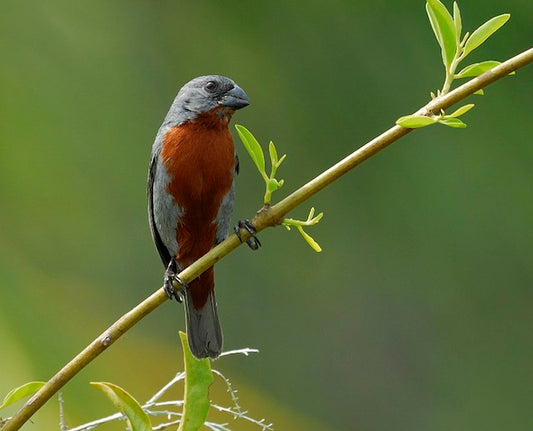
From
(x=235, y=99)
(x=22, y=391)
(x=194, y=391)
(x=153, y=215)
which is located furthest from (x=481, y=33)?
(x=153, y=215)

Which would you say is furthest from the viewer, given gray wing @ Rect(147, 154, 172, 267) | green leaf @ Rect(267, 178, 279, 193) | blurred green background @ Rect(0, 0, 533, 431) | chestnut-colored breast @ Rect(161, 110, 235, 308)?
blurred green background @ Rect(0, 0, 533, 431)

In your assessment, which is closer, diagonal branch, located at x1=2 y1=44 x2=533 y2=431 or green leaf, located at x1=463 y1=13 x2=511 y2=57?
diagonal branch, located at x1=2 y1=44 x2=533 y2=431

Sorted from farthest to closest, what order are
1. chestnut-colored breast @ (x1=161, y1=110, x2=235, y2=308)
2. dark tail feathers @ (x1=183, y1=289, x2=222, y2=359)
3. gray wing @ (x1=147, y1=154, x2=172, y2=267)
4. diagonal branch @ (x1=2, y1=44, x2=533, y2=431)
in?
gray wing @ (x1=147, y1=154, x2=172, y2=267) → dark tail feathers @ (x1=183, y1=289, x2=222, y2=359) → chestnut-colored breast @ (x1=161, y1=110, x2=235, y2=308) → diagonal branch @ (x1=2, y1=44, x2=533, y2=431)

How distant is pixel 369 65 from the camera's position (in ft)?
17.9

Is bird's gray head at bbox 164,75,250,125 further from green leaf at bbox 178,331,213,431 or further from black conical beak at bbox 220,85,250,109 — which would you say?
green leaf at bbox 178,331,213,431

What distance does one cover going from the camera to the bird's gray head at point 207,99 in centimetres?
371

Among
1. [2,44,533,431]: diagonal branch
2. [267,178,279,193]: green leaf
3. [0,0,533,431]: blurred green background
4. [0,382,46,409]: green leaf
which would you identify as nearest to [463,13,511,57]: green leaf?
[2,44,533,431]: diagonal branch

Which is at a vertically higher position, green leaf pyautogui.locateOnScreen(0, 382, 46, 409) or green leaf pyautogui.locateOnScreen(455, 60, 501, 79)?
green leaf pyautogui.locateOnScreen(455, 60, 501, 79)

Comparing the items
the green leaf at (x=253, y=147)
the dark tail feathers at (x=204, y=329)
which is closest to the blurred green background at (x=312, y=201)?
the dark tail feathers at (x=204, y=329)

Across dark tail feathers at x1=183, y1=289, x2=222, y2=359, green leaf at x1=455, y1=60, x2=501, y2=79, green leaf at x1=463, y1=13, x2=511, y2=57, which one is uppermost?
green leaf at x1=463, y1=13, x2=511, y2=57

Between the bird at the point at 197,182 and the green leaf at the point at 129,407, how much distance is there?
1799 millimetres

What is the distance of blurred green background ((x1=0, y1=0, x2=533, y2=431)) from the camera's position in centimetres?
538

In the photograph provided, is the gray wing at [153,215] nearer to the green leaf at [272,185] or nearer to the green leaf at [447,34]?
the green leaf at [272,185]

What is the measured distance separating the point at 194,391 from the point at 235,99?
2.20 metres
